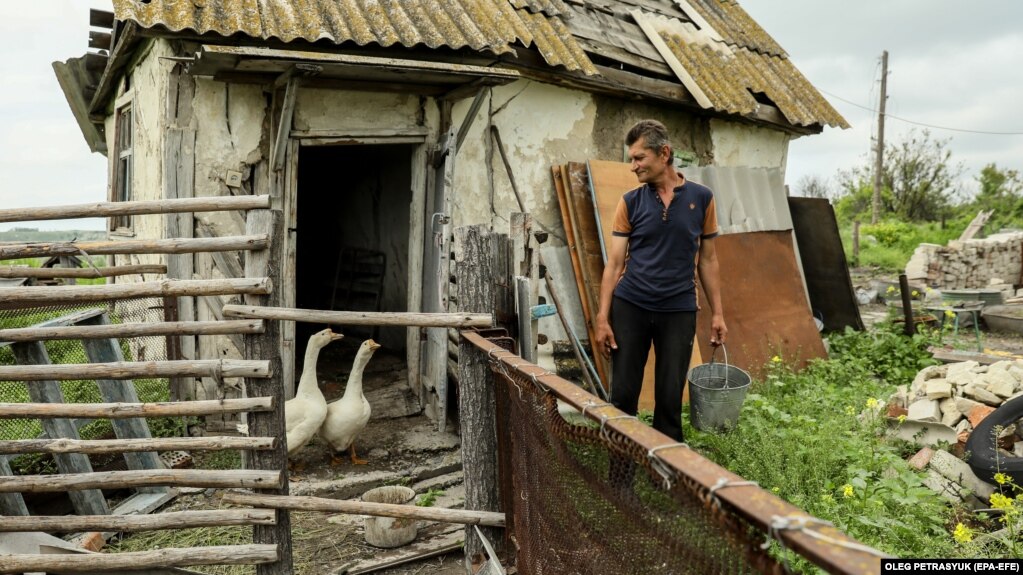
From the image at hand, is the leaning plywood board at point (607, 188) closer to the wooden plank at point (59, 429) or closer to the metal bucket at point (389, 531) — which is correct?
the metal bucket at point (389, 531)

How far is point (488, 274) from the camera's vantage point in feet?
10.3

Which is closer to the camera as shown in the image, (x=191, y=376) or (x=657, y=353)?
(x=191, y=376)

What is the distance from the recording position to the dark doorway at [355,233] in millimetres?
7980

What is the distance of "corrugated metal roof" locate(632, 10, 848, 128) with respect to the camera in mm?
7156

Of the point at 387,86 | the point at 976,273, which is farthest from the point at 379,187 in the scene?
the point at 976,273

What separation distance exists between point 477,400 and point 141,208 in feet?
6.08

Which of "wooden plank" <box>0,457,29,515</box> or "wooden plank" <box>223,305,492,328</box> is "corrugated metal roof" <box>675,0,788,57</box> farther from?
"wooden plank" <box>0,457,29,515</box>

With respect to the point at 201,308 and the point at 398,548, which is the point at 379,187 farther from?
the point at 398,548

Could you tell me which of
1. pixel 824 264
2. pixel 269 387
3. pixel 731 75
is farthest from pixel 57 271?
pixel 824 264

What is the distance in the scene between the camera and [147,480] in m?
3.32

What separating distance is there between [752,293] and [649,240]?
12.5 ft

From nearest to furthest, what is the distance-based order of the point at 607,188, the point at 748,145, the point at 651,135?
1. the point at 651,135
2. the point at 607,188
3. the point at 748,145

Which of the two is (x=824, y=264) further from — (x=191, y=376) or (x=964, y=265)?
(x=964, y=265)

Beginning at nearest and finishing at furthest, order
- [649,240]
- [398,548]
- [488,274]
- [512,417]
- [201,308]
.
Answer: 1. [512,417]
2. [488,274]
3. [649,240]
4. [398,548]
5. [201,308]
